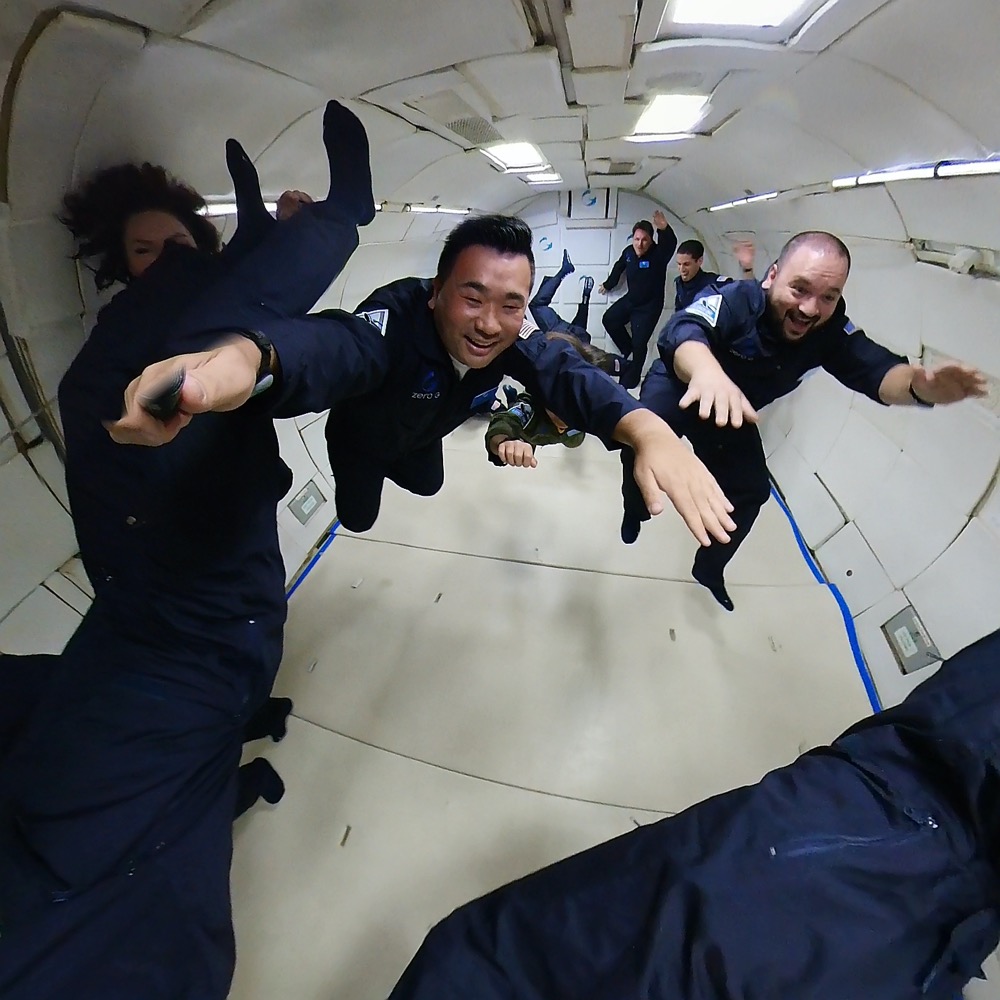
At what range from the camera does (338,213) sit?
1095 mm

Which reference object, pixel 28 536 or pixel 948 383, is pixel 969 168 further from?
pixel 28 536

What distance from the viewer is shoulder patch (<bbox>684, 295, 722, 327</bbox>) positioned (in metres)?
1.67

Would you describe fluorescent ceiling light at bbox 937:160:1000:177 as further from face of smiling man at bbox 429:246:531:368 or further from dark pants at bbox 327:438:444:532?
dark pants at bbox 327:438:444:532

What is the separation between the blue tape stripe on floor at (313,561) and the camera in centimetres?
237

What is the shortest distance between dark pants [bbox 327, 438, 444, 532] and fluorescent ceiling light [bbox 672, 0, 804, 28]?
54.6 inches

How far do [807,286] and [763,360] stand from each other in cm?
28

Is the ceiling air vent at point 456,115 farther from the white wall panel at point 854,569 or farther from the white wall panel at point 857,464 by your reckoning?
the white wall panel at point 854,569

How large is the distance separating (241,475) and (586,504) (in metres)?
2.21

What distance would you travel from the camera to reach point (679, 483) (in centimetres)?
96

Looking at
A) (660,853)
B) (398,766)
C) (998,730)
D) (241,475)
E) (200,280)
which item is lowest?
(398,766)

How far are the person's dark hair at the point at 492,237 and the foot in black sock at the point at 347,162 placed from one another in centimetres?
23

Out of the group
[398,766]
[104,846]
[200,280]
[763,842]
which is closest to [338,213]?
[200,280]

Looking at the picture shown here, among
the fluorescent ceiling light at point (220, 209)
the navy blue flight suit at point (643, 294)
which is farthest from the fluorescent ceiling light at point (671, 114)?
the navy blue flight suit at point (643, 294)

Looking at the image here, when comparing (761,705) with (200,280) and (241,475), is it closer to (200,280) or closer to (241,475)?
(241,475)
